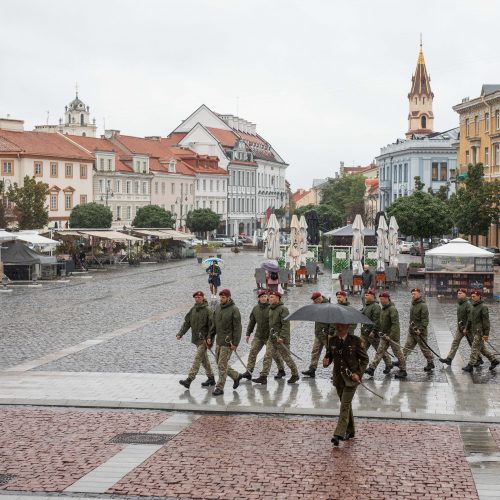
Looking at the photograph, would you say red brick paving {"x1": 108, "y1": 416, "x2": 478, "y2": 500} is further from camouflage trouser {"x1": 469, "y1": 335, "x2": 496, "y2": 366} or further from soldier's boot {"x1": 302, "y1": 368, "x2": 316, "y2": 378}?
camouflage trouser {"x1": 469, "y1": 335, "x2": 496, "y2": 366}

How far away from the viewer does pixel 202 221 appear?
85.1 metres

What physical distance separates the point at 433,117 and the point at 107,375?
351 ft

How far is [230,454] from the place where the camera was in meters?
11.1

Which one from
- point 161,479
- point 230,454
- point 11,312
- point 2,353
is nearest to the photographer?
point 161,479

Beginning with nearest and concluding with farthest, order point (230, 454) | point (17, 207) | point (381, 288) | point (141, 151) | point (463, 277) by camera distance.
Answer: point (230, 454) < point (463, 277) < point (381, 288) < point (17, 207) < point (141, 151)

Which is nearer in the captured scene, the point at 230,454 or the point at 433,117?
the point at 230,454

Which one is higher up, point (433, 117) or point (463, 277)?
point (433, 117)

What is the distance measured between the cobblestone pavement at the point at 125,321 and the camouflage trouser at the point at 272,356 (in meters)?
1.03

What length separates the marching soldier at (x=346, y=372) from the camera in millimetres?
11477

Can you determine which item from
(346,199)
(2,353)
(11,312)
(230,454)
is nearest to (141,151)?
→ (346,199)

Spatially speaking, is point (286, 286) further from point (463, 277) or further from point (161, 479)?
point (161, 479)

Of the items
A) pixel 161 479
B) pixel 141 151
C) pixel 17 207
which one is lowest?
pixel 161 479

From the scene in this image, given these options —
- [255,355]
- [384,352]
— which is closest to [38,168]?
[255,355]

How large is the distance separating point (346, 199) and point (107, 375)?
109459mm
